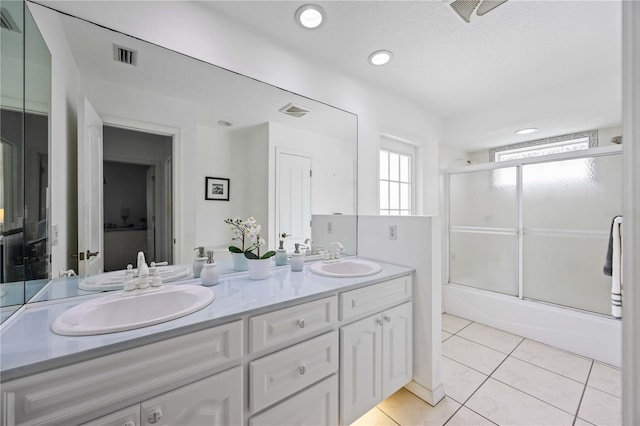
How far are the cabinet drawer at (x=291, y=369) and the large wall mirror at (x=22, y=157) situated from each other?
0.91m

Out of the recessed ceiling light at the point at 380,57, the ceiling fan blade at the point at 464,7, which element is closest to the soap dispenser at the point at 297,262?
the recessed ceiling light at the point at 380,57

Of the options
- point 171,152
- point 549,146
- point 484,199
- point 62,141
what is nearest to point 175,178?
point 171,152

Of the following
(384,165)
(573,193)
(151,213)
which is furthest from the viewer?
(384,165)

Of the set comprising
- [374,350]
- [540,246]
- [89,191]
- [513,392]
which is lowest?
[513,392]

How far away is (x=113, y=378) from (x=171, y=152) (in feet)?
3.55

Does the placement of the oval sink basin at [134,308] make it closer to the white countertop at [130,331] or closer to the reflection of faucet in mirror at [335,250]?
the white countertop at [130,331]

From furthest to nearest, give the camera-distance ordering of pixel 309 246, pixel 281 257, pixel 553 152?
1. pixel 553 152
2. pixel 309 246
3. pixel 281 257

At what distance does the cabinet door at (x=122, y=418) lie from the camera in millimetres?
762

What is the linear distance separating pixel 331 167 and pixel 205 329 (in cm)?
154

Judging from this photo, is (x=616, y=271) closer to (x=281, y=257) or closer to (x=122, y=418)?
(x=281, y=257)

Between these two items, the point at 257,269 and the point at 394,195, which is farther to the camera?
the point at 394,195

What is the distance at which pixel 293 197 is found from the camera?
6.33 feet

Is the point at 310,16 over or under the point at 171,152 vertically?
over

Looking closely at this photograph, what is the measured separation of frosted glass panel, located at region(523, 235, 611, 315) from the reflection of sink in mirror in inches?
128
